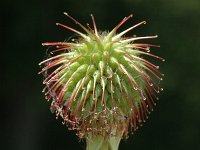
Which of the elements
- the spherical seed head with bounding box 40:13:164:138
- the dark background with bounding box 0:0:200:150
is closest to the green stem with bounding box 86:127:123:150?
the spherical seed head with bounding box 40:13:164:138

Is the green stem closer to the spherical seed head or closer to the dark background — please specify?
the spherical seed head

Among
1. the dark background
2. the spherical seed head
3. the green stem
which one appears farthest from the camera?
the dark background

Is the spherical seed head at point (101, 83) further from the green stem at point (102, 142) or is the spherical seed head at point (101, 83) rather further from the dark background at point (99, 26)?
the dark background at point (99, 26)

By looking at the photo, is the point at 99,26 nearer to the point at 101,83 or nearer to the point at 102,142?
the point at 102,142

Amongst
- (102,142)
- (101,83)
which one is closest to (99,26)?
(102,142)

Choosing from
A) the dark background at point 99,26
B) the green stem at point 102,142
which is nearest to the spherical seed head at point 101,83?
the green stem at point 102,142
